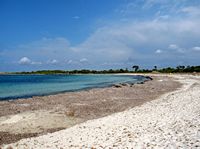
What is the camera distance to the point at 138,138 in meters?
12.1

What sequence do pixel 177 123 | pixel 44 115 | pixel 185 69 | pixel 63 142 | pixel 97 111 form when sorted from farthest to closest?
pixel 185 69, pixel 97 111, pixel 44 115, pixel 177 123, pixel 63 142

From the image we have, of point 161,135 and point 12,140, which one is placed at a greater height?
point 161,135

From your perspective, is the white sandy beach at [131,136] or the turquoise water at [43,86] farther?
the turquoise water at [43,86]

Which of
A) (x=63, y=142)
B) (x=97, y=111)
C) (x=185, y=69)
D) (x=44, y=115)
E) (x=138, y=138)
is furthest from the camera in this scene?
(x=185, y=69)

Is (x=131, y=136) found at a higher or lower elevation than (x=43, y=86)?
higher

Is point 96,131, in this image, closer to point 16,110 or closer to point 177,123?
point 177,123

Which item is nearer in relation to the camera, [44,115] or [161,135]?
[161,135]

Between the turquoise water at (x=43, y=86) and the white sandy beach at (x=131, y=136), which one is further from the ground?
the white sandy beach at (x=131, y=136)

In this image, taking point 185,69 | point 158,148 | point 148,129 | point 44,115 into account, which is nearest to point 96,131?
point 148,129

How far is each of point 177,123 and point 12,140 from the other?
8.59 m

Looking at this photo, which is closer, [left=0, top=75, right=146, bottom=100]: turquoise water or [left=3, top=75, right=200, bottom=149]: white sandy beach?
[left=3, top=75, right=200, bottom=149]: white sandy beach

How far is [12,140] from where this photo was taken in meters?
15.2

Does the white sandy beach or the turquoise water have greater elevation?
the white sandy beach

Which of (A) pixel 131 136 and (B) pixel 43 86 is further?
A: (B) pixel 43 86
